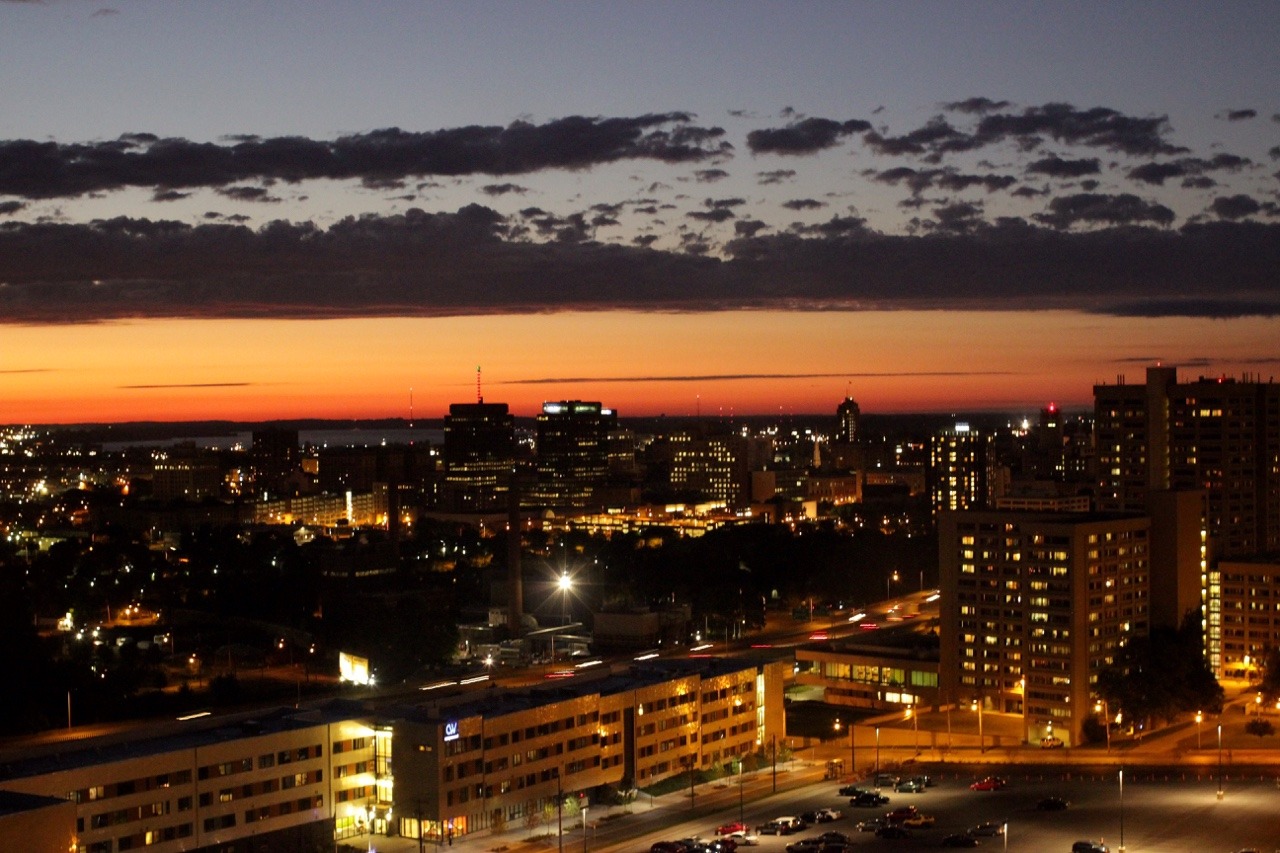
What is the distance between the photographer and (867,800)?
25094 millimetres

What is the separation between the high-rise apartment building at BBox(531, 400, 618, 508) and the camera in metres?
108

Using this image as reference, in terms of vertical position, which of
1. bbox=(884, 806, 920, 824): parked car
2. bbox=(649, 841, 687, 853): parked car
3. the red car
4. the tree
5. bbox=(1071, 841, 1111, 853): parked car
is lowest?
the red car

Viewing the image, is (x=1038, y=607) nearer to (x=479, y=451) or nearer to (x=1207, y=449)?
(x=1207, y=449)

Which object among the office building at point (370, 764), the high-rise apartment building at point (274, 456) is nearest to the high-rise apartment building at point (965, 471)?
the high-rise apartment building at point (274, 456)

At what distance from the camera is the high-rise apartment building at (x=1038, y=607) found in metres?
32.3

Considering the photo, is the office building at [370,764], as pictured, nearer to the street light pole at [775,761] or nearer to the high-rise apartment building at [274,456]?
the street light pole at [775,761]

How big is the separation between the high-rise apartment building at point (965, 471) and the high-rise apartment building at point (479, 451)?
1131 inches

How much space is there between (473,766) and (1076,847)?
8442 millimetres

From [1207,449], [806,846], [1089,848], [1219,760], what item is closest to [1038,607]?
[1219,760]

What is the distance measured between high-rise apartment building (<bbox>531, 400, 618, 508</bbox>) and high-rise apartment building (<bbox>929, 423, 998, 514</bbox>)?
23.5m

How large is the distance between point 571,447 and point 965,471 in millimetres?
29227

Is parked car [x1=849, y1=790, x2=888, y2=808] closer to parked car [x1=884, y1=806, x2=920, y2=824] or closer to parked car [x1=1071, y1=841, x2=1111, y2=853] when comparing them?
parked car [x1=884, y1=806, x2=920, y2=824]

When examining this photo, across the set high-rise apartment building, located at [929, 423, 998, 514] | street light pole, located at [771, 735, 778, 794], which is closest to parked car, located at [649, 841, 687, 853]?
street light pole, located at [771, 735, 778, 794]

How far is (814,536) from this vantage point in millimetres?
67125
